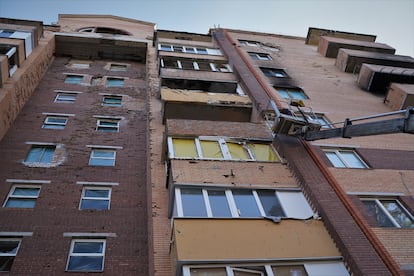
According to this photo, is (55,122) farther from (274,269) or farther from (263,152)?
(274,269)

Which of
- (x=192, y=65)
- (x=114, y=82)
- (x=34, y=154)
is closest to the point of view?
(x=34, y=154)

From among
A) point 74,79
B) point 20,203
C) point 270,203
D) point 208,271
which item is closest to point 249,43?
point 74,79

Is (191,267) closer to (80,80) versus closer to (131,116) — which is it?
(131,116)

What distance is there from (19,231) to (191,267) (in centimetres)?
688

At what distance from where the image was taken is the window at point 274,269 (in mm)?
7238

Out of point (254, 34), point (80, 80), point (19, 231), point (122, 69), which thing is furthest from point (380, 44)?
point (19, 231)

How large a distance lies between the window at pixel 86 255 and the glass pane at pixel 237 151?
17.2 ft

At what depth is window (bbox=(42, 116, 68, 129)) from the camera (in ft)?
53.6

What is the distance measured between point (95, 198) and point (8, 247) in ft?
10.5

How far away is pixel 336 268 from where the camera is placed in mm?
8047

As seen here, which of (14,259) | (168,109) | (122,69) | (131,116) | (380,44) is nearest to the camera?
(14,259)

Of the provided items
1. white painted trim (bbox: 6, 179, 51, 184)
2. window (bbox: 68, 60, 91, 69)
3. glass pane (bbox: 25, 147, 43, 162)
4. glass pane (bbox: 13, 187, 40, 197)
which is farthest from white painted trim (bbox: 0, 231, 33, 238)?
window (bbox: 68, 60, 91, 69)

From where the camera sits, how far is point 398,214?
10.6m

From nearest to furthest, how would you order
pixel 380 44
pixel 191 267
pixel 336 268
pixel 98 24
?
→ pixel 191 267
pixel 336 268
pixel 380 44
pixel 98 24
